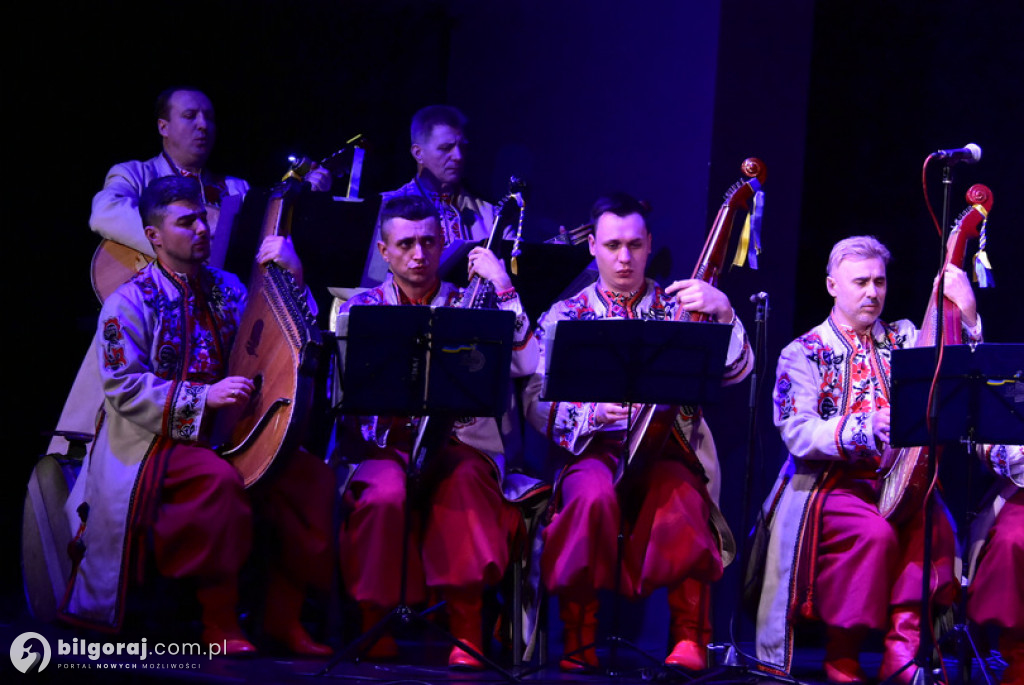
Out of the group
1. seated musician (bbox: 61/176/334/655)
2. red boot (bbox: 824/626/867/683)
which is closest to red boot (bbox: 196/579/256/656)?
seated musician (bbox: 61/176/334/655)

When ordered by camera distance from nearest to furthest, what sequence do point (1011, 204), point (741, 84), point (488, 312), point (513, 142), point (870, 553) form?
1. point (488, 312)
2. point (870, 553)
3. point (741, 84)
4. point (1011, 204)
5. point (513, 142)

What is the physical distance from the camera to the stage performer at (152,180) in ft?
16.9

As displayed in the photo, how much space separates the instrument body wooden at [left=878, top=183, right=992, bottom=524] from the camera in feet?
15.1

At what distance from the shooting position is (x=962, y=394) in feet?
14.0

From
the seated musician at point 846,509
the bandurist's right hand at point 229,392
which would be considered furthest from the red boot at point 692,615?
the bandurist's right hand at point 229,392

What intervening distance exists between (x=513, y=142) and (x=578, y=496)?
2216 millimetres

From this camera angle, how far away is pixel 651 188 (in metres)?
5.56

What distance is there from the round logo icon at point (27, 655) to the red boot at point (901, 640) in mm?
2821

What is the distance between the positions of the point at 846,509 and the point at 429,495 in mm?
1504

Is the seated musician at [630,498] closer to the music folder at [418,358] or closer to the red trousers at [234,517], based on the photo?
the music folder at [418,358]

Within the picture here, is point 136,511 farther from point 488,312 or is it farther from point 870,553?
point 870,553

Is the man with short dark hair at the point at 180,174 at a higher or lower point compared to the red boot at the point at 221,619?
higher

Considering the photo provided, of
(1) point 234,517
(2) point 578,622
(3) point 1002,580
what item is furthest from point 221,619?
(3) point 1002,580

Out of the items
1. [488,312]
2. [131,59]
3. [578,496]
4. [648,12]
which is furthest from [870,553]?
[131,59]
